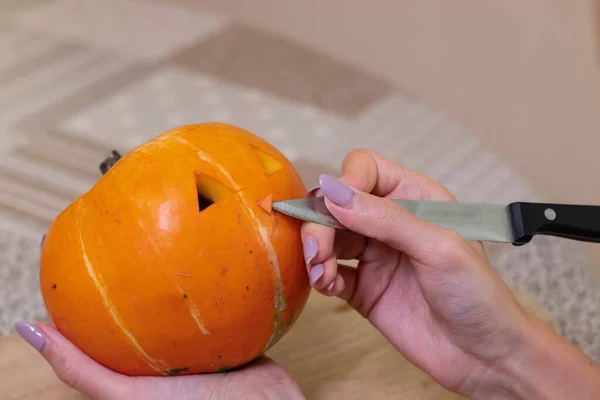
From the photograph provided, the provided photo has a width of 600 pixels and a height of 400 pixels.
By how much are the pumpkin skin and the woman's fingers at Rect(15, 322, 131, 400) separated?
2cm

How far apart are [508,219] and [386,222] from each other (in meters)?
0.18

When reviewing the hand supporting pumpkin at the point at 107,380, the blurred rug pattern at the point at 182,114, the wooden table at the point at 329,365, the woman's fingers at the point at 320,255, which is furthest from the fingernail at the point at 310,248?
the blurred rug pattern at the point at 182,114

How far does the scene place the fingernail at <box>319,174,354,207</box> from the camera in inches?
33.0

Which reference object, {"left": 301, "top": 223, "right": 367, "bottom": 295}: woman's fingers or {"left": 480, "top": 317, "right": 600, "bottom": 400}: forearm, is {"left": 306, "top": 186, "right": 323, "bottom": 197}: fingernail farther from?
{"left": 480, "top": 317, "right": 600, "bottom": 400}: forearm

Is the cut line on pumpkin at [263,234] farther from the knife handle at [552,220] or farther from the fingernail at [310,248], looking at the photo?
the knife handle at [552,220]

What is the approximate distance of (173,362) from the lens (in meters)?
0.87

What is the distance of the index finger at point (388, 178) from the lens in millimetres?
1028

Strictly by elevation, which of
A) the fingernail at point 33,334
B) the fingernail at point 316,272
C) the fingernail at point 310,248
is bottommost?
the fingernail at point 33,334

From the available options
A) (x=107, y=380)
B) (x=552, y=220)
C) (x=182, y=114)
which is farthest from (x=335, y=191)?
(x=182, y=114)

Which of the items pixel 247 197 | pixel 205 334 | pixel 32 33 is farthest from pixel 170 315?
pixel 32 33

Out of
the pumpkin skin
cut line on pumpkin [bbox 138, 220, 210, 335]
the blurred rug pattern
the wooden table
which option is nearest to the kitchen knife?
the pumpkin skin

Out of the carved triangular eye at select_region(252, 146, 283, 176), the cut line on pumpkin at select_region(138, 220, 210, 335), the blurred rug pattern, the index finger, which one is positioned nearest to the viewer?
the cut line on pumpkin at select_region(138, 220, 210, 335)

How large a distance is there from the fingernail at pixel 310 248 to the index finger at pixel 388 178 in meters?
0.19

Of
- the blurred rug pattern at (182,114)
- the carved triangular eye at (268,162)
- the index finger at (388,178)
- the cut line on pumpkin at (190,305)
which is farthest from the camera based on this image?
the blurred rug pattern at (182,114)
